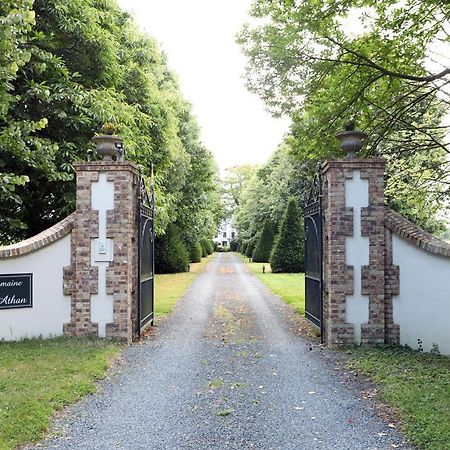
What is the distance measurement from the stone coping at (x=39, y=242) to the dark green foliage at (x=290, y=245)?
17.4 meters

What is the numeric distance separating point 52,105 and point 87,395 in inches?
311

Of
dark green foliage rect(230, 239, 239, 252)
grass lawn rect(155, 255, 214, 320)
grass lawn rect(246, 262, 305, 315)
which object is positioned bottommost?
grass lawn rect(155, 255, 214, 320)

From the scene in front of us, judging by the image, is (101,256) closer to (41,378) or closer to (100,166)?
(100,166)

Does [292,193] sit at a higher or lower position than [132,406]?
higher

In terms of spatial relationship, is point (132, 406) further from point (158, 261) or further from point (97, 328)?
point (158, 261)

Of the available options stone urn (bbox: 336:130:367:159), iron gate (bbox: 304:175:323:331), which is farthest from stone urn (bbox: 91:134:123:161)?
stone urn (bbox: 336:130:367:159)

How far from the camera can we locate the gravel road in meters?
4.02

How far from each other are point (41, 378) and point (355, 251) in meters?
4.80

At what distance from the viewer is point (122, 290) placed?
785 centimetres

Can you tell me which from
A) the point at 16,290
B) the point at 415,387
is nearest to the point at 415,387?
the point at 415,387

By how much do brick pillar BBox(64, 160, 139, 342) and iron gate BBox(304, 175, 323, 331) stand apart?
319cm

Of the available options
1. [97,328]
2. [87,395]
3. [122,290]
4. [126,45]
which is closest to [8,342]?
[97,328]

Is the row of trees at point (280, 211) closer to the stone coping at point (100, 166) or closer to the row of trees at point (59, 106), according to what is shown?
the stone coping at point (100, 166)

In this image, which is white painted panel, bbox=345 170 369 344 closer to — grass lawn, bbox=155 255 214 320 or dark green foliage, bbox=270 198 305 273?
grass lawn, bbox=155 255 214 320
